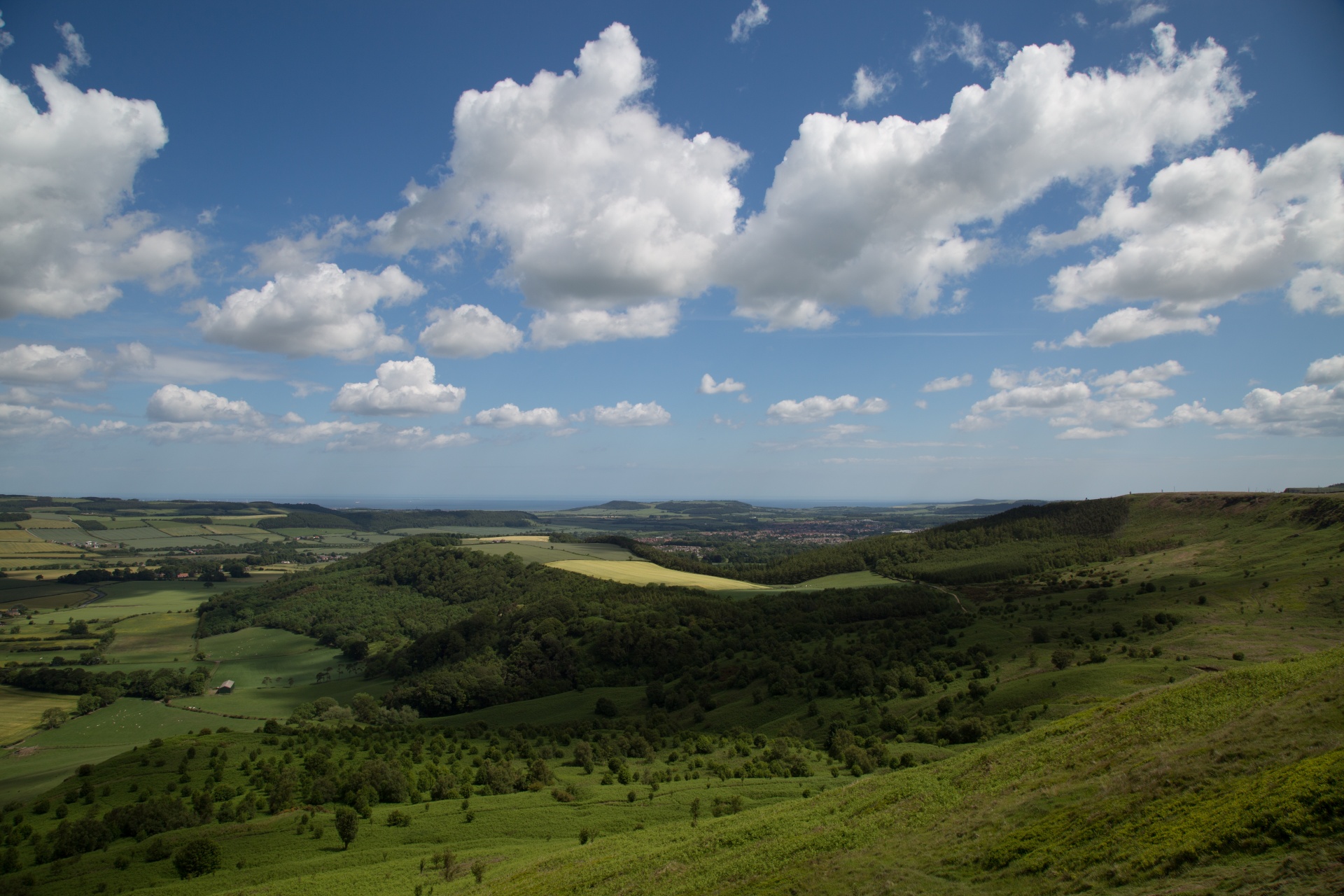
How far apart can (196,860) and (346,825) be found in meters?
8.52

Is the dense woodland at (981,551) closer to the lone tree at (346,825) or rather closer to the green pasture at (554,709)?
the green pasture at (554,709)

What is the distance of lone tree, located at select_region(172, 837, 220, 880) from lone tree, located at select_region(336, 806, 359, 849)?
690 cm

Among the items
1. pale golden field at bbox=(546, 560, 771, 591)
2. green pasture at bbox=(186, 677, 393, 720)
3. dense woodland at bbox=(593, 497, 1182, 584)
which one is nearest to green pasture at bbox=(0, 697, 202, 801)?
green pasture at bbox=(186, 677, 393, 720)

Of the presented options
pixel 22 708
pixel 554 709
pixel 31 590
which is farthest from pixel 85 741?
pixel 31 590

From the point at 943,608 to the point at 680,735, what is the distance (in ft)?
201

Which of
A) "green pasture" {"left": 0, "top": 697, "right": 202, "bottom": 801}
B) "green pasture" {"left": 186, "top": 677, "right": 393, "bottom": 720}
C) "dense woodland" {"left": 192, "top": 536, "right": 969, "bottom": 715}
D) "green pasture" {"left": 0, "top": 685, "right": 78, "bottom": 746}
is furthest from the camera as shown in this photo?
"green pasture" {"left": 186, "top": 677, "right": 393, "bottom": 720}

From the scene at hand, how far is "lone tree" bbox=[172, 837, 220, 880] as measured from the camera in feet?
121

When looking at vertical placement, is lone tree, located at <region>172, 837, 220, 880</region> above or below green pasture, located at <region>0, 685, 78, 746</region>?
above

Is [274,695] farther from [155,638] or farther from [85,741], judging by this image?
[155,638]

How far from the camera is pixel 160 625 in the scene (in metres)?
149

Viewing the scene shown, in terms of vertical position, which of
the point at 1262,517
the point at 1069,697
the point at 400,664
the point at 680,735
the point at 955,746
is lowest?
the point at 400,664

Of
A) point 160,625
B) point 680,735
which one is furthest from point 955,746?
point 160,625

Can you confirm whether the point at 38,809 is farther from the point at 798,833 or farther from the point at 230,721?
the point at 798,833

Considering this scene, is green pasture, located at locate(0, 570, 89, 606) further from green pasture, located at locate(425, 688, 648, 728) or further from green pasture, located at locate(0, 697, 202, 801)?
green pasture, located at locate(425, 688, 648, 728)
